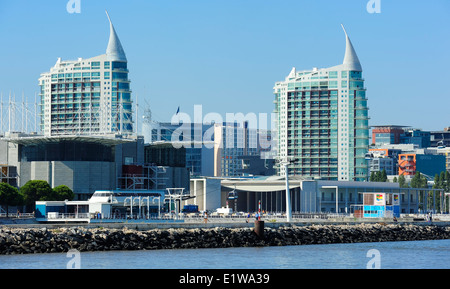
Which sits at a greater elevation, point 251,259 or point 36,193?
point 36,193

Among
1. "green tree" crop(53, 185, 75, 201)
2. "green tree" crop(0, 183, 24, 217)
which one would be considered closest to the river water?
"green tree" crop(0, 183, 24, 217)

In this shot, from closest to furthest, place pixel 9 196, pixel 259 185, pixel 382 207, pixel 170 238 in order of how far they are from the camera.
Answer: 1. pixel 170 238
2. pixel 382 207
3. pixel 9 196
4. pixel 259 185

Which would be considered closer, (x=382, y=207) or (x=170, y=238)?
(x=170, y=238)

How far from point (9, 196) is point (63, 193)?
28.9ft

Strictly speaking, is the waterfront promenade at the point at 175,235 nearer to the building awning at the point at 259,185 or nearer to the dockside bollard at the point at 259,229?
the dockside bollard at the point at 259,229

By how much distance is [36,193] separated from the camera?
11206 centimetres

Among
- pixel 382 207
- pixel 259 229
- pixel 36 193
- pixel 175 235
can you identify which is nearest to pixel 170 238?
pixel 175 235

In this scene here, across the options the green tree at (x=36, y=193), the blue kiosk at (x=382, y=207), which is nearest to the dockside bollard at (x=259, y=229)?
the blue kiosk at (x=382, y=207)

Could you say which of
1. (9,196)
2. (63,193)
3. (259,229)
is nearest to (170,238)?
(259,229)

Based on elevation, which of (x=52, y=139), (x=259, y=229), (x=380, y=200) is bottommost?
(x=259, y=229)

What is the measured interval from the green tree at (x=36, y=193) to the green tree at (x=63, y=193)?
705mm

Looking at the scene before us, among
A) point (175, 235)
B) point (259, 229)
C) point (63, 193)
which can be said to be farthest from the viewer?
point (63, 193)

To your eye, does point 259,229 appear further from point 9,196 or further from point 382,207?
point 9,196
